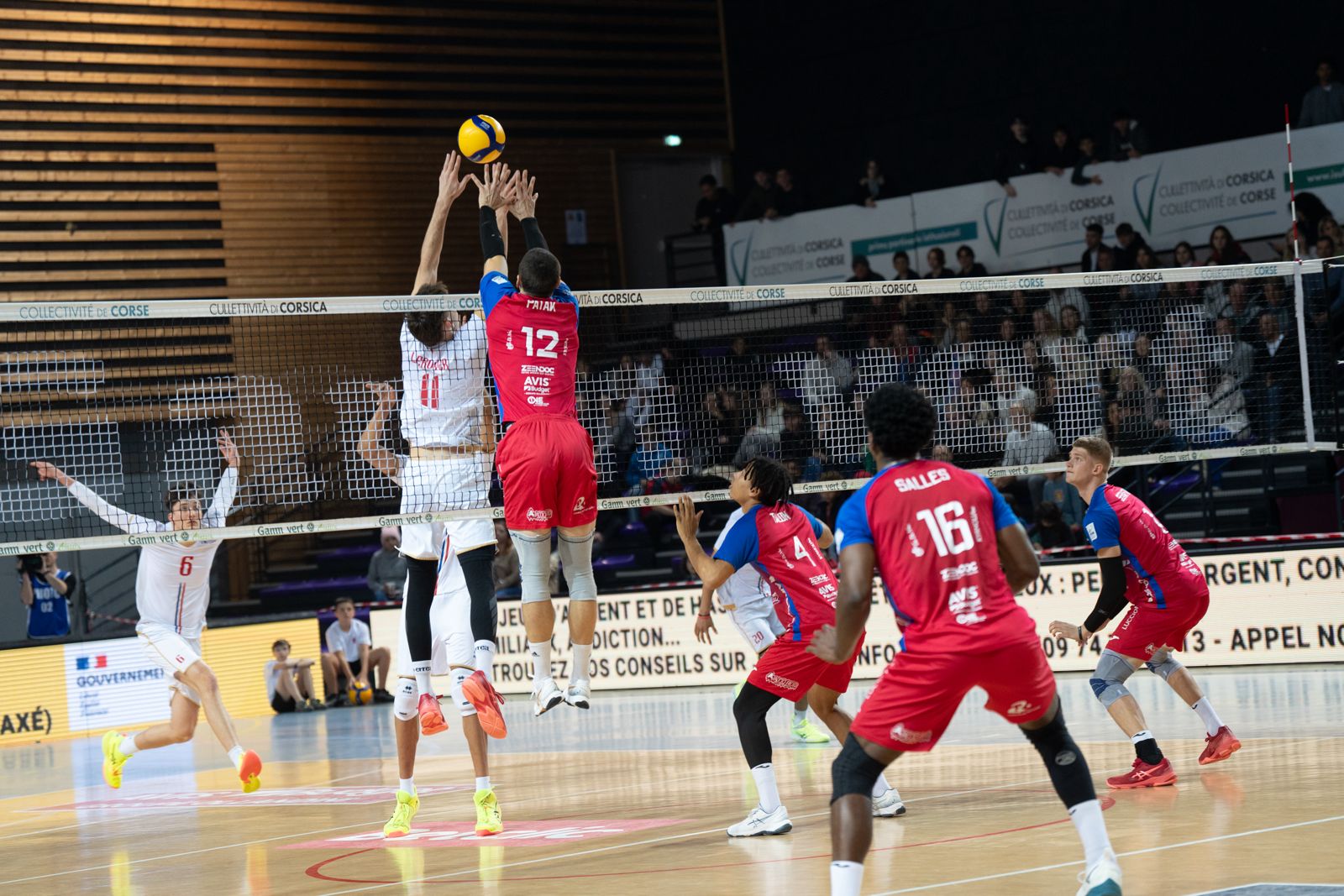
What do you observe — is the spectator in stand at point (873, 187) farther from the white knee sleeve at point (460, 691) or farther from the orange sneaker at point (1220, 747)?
the white knee sleeve at point (460, 691)

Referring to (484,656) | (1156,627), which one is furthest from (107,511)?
(1156,627)

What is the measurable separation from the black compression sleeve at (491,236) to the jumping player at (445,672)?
1193mm

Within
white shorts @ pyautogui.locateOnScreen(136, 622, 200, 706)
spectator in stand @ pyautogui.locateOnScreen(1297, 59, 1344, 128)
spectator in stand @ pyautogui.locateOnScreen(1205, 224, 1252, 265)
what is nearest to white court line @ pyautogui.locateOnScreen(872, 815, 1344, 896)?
white shorts @ pyautogui.locateOnScreen(136, 622, 200, 706)

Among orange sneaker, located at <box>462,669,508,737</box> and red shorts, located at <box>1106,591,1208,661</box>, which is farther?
red shorts, located at <box>1106,591,1208,661</box>

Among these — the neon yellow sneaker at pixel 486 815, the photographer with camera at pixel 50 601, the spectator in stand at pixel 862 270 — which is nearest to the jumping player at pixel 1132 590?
the neon yellow sneaker at pixel 486 815

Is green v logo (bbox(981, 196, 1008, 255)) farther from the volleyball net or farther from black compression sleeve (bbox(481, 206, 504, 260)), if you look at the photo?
black compression sleeve (bbox(481, 206, 504, 260))

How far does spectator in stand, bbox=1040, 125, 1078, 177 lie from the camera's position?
2088cm

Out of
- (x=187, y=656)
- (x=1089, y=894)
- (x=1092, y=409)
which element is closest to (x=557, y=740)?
(x=187, y=656)

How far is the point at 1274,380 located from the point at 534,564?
8.96 metres

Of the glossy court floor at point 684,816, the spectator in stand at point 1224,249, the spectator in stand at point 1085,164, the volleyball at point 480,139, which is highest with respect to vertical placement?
the spectator in stand at point 1085,164

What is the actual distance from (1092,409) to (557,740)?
5570mm

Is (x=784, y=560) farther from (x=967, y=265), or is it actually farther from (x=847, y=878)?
(x=967, y=265)

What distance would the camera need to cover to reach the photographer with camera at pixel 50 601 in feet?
66.9

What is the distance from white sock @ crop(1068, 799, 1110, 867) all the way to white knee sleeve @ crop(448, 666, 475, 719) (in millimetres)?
3879
